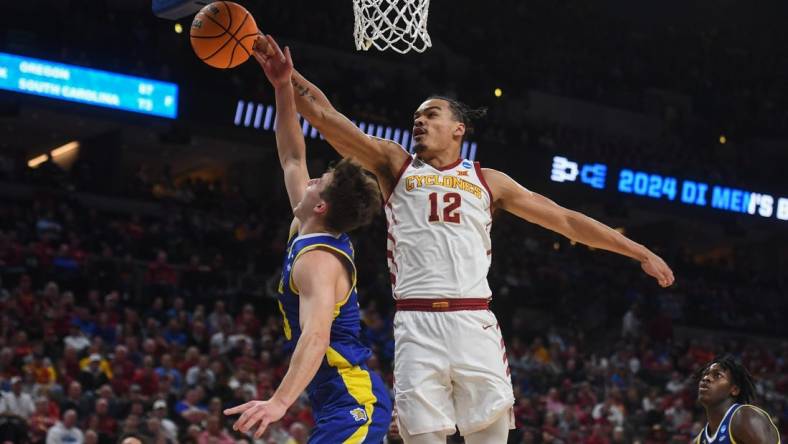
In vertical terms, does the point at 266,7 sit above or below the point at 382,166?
above

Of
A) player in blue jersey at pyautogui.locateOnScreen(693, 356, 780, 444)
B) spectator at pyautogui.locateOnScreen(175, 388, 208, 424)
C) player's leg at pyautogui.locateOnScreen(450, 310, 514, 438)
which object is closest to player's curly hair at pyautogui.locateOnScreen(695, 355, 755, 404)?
player in blue jersey at pyautogui.locateOnScreen(693, 356, 780, 444)

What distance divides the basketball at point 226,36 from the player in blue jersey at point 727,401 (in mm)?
3744

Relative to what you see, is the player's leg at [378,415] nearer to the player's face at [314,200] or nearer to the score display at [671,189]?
the player's face at [314,200]

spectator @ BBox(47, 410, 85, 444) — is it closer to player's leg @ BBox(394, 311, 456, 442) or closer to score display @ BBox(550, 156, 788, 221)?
player's leg @ BBox(394, 311, 456, 442)

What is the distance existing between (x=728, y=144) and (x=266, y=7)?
41.0 ft

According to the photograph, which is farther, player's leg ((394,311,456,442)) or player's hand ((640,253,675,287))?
player's hand ((640,253,675,287))

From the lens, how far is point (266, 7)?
71.1 ft

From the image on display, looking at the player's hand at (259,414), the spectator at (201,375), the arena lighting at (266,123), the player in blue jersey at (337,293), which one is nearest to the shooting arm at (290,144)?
the player in blue jersey at (337,293)

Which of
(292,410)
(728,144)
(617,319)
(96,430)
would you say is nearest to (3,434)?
(96,430)

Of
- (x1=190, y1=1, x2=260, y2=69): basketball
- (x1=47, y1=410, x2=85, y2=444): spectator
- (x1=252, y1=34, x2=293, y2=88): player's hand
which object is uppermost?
(x1=190, y1=1, x2=260, y2=69): basketball

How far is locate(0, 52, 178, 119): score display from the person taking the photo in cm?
1781

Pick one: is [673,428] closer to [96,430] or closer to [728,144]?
[96,430]

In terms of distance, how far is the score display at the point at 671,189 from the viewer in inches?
899

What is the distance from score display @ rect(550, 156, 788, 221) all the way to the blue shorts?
1827cm
